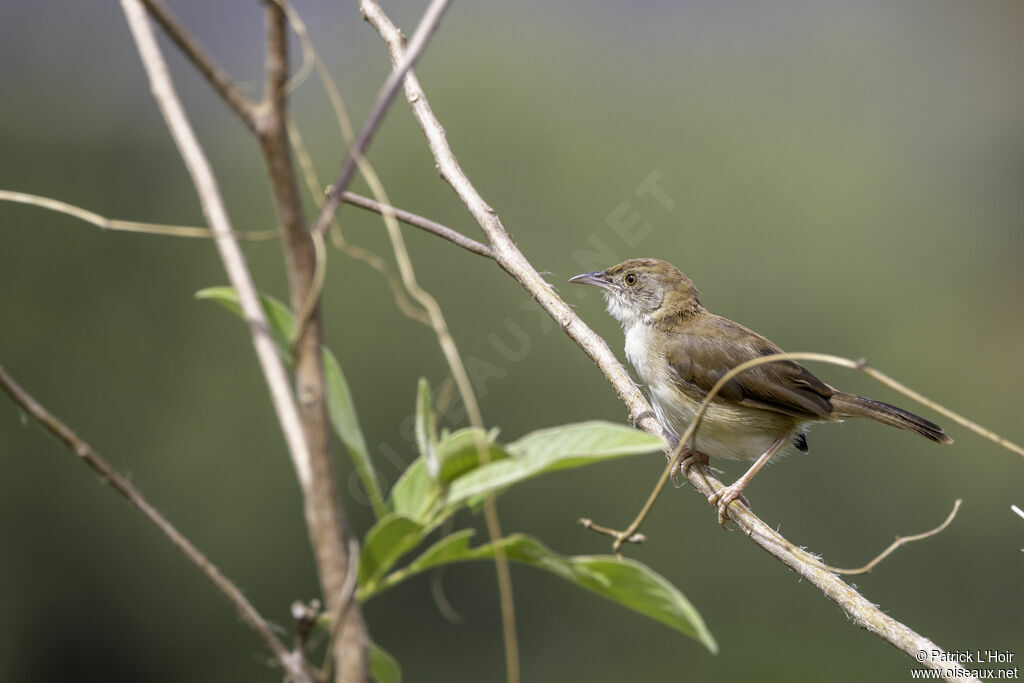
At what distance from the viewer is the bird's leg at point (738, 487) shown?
3.37 m

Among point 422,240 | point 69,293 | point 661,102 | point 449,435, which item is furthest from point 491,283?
point 449,435

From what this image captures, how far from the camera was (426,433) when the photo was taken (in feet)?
3.21

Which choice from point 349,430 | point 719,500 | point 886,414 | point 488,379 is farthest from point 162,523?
point 488,379

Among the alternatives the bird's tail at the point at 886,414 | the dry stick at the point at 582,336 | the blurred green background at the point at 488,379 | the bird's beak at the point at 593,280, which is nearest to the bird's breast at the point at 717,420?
the bird's tail at the point at 886,414

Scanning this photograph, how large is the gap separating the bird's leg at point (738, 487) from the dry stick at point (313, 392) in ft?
6.58

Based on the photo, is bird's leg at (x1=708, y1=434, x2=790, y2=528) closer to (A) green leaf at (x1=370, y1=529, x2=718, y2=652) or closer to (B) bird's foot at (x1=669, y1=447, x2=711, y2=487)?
(B) bird's foot at (x1=669, y1=447, x2=711, y2=487)

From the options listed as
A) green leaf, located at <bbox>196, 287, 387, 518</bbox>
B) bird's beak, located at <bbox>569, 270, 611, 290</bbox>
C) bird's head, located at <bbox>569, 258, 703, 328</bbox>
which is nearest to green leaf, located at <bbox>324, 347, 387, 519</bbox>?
green leaf, located at <bbox>196, 287, 387, 518</bbox>

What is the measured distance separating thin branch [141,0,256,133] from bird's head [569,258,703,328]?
467 centimetres

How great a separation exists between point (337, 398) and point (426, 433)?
3.6 inches

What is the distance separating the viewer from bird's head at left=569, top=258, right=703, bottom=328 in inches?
214

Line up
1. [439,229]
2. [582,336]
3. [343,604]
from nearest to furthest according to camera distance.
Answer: [343,604] → [439,229] → [582,336]

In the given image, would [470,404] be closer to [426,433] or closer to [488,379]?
[426,433]

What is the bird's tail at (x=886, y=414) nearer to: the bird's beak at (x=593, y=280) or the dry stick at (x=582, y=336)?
the bird's beak at (x=593, y=280)

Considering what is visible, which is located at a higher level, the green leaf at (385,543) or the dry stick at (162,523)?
the dry stick at (162,523)
